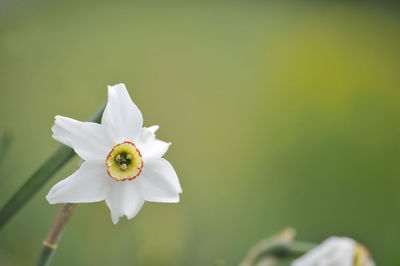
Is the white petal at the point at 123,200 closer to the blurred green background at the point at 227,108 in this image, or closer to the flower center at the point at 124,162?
the flower center at the point at 124,162

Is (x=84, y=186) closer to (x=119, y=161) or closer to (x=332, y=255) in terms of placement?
(x=119, y=161)

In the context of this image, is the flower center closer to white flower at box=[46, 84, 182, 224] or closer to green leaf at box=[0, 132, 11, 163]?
white flower at box=[46, 84, 182, 224]

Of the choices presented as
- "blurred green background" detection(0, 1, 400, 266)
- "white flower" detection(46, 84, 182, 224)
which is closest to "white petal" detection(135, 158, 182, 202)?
"white flower" detection(46, 84, 182, 224)

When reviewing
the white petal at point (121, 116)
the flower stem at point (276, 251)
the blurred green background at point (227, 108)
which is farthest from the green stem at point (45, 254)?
the blurred green background at point (227, 108)

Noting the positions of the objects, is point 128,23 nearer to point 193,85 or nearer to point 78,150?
point 193,85

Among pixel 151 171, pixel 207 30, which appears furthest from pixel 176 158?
pixel 151 171
